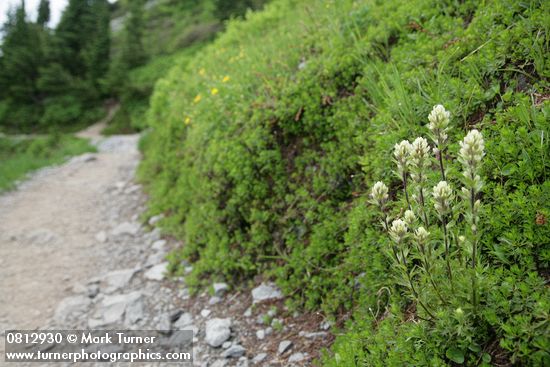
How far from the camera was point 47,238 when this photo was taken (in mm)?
7359

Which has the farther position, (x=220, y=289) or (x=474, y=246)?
(x=220, y=289)

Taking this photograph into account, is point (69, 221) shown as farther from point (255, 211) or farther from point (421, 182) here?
point (421, 182)

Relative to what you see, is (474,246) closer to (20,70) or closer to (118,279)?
(118,279)

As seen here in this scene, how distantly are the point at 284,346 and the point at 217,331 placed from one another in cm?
80

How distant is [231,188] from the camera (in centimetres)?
515

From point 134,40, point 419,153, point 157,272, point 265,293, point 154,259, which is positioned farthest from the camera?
point 134,40

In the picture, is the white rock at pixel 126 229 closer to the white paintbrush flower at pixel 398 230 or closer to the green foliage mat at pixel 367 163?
the green foliage mat at pixel 367 163

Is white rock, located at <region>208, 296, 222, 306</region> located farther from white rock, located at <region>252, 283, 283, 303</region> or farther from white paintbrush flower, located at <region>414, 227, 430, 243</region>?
white paintbrush flower, located at <region>414, 227, 430, 243</region>

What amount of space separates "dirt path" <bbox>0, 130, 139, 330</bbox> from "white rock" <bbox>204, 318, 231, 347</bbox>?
2273 mm

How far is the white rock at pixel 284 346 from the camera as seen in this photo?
3.47 m

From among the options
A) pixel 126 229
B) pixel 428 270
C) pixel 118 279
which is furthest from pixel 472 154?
pixel 126 229

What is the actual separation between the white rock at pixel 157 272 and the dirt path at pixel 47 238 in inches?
42.0

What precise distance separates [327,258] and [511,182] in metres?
1.80

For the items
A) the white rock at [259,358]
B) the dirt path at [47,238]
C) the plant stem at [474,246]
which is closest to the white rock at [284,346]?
the white rock at [259,358]
